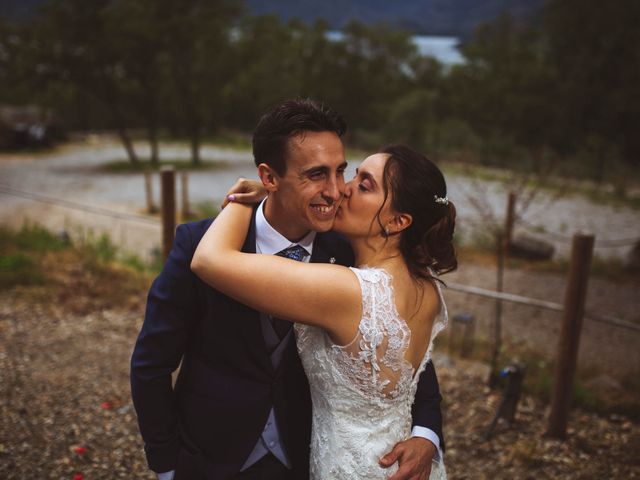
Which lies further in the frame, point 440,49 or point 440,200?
point 440,49

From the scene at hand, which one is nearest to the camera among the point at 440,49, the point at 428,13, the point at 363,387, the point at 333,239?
→ the point at 363,387

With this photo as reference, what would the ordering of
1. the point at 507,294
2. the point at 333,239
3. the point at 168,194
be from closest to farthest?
the point at 333,239, the point at 168,194, the point at 507,294

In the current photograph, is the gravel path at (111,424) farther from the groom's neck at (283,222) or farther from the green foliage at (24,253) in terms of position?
the groom's neck at (283,222)

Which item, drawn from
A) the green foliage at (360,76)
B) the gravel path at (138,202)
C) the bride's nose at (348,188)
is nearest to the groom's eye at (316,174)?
the bride's nose at (348,188)

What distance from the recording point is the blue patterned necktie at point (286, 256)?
1.93 m

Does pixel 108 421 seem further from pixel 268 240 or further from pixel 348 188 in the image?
pixel 348 188

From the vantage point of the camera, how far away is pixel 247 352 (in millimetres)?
1882

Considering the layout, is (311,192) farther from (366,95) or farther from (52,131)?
(366,95)

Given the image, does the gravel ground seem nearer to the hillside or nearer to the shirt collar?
the shirt collar

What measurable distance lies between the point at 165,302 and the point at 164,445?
21.2 inches

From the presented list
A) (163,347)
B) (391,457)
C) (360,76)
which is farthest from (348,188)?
(360,76)

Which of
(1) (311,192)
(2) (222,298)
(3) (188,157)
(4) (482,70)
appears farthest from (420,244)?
(4) (482,70)

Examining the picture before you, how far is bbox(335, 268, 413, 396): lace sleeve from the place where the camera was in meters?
1.76

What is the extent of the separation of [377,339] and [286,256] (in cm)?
47
